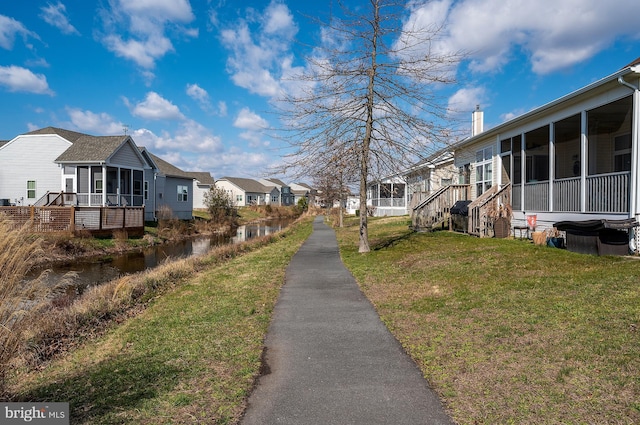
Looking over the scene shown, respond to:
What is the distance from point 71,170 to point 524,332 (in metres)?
30.6

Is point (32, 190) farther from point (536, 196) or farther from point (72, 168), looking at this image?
point (536, 196)

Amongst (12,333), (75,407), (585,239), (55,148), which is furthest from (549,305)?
(55,148)

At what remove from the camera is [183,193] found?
41.5 metres

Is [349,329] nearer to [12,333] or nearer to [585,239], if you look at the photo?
[12,333]

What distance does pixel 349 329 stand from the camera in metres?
6.42

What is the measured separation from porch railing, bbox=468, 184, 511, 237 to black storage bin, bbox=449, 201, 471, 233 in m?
0.76

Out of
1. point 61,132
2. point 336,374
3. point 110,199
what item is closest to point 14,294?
point 336,374

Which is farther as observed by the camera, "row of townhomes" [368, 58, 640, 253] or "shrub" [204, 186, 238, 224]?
"shrub" [204, 186, 238, 224]

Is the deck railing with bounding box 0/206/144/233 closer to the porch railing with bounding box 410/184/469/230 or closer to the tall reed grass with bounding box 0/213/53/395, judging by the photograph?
the porch railing with bounding box 410/184/469/230

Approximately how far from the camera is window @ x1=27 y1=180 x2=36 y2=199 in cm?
3048

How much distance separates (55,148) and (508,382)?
33.7 m

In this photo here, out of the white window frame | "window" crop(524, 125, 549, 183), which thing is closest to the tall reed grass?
"window" crop(524, 125, 549, 183)

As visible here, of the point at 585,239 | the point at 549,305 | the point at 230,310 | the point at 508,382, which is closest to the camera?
the point at 508,382

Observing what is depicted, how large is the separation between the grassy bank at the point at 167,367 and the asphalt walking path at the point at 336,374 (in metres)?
0.26
